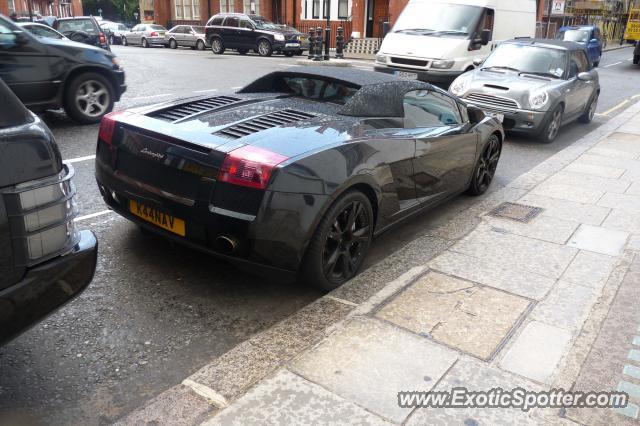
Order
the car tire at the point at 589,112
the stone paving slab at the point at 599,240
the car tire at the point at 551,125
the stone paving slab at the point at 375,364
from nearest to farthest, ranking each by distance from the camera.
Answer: the stone paving slab at the point at 375,364 < the stone paving slab at the point at 599,240 < the car tire at the point at 551,125 < the car tire at the point at 589,112

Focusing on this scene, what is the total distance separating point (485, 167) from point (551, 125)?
12.6ft

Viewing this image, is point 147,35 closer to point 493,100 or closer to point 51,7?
point 493,100

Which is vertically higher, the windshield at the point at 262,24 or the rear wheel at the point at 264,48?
the windshield at the point at 262,24

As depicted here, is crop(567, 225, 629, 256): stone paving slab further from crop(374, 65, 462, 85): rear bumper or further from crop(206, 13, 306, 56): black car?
crop(206, 13, 306, 56): black car

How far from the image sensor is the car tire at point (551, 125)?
359 inches

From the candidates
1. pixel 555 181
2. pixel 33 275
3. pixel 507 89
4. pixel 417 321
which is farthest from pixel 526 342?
pixel 507 89

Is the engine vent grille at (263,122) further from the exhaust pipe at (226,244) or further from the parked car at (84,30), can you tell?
the parked car at (84,30)

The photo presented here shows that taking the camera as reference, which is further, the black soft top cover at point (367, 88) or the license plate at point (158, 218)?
the black soft top cover at point (367, 88)

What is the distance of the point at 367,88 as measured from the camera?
14.3ft

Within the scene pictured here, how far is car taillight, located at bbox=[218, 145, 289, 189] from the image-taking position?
3.19 meters

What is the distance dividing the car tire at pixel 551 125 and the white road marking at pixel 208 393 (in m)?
7.96

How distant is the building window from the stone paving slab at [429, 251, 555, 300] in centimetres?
3141

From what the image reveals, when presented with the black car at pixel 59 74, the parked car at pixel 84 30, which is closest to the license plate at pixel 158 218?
the black car at pixel 59 74

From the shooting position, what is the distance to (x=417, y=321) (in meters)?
3.37
